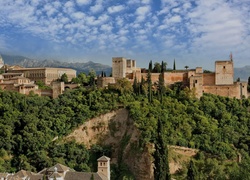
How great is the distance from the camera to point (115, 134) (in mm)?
45906

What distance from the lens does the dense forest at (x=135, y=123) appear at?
40.5 m

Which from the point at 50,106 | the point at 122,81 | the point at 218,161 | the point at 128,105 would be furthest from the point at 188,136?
the point at 50,106

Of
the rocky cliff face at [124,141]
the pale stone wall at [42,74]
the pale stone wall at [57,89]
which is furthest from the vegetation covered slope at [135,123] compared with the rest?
the pale stone wall at [42,74]

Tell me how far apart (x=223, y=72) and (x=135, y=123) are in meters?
15.5

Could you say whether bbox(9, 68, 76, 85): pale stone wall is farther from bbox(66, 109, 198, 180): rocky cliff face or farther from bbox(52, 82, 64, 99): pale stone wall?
bbox(66, 109, 198, 180): rocky cliff face

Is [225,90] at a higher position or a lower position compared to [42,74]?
lower

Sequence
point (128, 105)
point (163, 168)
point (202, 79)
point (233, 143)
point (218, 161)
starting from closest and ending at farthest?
point (163, 168)
point (218, 161)
point (233, 143)
point (128, 105)
point (202, 79)

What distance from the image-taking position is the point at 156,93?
48.8 metres

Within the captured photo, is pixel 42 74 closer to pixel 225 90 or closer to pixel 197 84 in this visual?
pixel 197 84

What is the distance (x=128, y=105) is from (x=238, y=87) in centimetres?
1546

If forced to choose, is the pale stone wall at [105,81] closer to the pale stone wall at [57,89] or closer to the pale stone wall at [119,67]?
the pale stone wall at [119,67]

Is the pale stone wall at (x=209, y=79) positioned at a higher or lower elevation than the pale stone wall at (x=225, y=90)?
higher

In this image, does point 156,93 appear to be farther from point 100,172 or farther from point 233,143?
point 100,172

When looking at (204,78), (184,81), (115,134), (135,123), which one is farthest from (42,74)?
(204,78)
